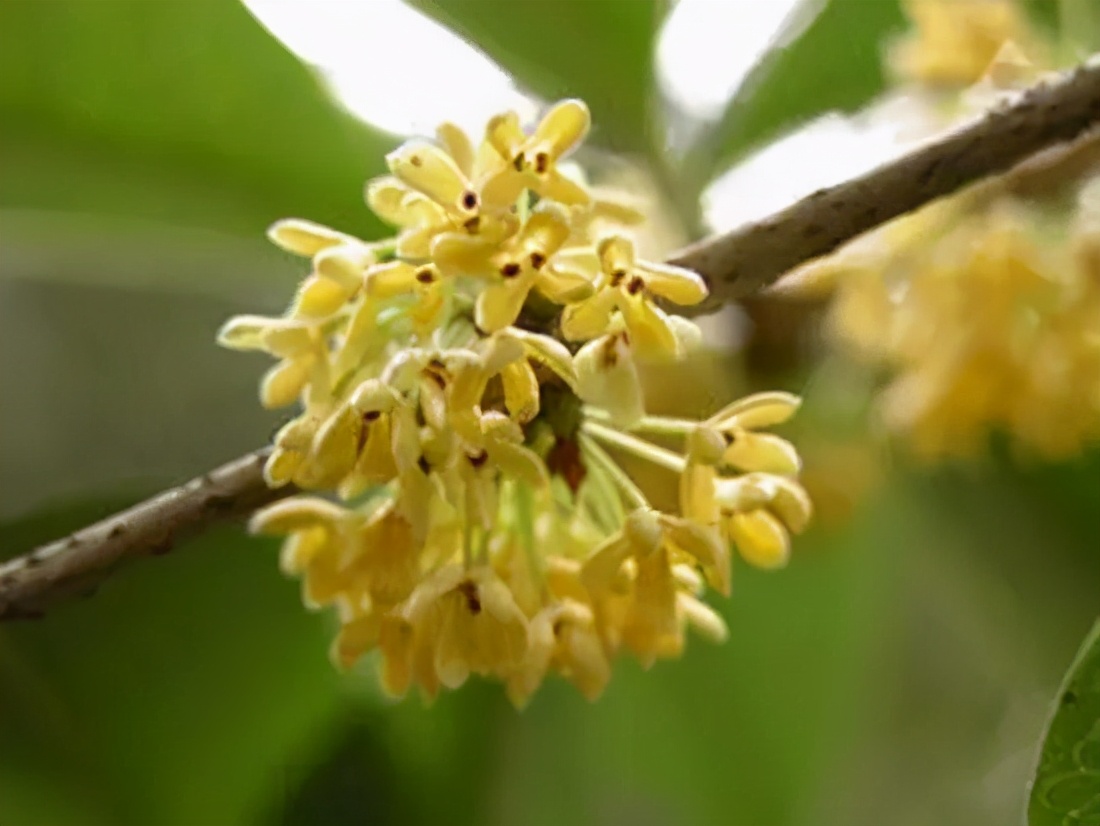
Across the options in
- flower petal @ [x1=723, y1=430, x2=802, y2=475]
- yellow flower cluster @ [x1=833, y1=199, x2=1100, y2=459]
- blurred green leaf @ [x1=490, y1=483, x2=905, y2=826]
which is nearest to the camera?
flower petal @ [x1=723, y1=430, x2=802, y2=475]

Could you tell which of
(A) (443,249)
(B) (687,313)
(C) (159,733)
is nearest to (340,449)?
(A) (443,249)

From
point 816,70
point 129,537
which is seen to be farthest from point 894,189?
point 816,70

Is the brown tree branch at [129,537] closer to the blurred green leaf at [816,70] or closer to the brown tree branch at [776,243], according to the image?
the brown tree branch at [776,243]

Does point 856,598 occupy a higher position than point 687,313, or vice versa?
point 687,313

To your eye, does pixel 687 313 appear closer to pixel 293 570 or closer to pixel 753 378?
pixel 293 570

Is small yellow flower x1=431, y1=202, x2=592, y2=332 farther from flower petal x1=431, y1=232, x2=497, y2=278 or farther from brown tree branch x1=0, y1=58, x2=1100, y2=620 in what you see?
brown tree branch x1=0, y1=58, x2=1100, y2=620

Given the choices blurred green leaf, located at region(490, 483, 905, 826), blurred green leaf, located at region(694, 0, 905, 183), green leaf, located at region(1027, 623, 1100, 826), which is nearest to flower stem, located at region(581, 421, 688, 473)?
green leaf, located at region(1027, 623, 1100, 826)

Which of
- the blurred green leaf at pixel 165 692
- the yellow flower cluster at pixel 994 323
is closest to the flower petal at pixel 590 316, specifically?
the yellow flower cluster at pixel 994 323
